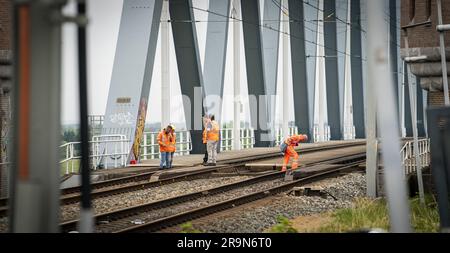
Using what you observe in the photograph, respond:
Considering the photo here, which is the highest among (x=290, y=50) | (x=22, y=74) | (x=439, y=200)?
(x=290, y=50)

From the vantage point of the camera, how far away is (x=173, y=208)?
12648 millimetres

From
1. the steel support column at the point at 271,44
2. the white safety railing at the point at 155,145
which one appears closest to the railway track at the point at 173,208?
the white safety railing at the point at 155,145

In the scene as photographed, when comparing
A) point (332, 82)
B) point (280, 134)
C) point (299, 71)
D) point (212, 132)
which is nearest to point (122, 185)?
point (212, 132)

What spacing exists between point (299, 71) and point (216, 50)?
11.7m

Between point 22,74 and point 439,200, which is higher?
point 22,74

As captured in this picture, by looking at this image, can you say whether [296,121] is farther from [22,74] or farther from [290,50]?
[22,74]

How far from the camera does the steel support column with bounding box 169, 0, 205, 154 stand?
2588 cm

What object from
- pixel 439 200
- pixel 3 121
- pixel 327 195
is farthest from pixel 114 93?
pixel 439 200

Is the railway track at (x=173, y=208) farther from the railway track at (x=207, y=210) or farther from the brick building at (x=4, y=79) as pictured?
the brick building at (x=4, y=79)

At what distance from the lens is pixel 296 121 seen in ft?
136

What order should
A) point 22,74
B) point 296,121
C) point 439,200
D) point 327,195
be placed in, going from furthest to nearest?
point 296,121 < point 327,195 < point 439,200 < point 22,74

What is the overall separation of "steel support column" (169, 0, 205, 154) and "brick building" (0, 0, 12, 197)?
10.9 metres

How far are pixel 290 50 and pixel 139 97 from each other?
20962 millimetres
